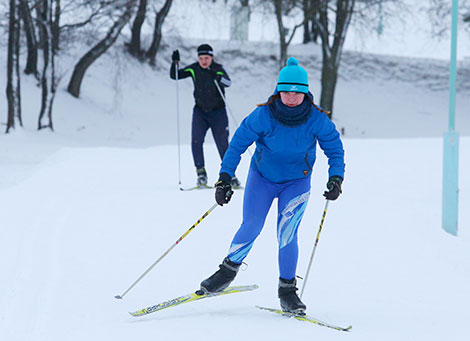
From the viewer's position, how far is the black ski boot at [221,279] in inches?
162

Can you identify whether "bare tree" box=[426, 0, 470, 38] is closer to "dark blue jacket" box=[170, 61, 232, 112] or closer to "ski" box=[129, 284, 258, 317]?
"dark blue jacket" box=[170, 61, 232, 112]

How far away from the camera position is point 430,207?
321 inches

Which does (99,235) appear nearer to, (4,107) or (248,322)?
(248,322)

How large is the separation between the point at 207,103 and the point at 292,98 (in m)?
4.73

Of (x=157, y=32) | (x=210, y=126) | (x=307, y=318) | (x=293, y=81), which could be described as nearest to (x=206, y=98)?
(x=210, y=126)

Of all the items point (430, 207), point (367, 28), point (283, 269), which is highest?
point (367, 28)

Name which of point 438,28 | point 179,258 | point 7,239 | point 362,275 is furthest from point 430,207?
point 438,28

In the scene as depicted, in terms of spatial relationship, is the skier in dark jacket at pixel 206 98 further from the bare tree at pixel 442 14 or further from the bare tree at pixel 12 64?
the bare tree at pixel 442 14

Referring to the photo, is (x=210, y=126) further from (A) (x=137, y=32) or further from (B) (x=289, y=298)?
(A) (x=137, y=32)

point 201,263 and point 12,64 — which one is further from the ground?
point 12,64

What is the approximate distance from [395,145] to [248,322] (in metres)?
10.6

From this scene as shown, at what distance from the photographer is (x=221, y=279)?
413 centimetres

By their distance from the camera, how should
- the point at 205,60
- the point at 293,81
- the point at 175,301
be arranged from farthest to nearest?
the point at 205,60 < the point at 175,301 < the point at 293,81

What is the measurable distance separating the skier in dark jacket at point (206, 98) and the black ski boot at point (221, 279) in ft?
14.1
